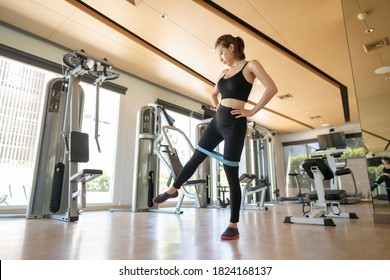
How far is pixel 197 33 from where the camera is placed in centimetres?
363

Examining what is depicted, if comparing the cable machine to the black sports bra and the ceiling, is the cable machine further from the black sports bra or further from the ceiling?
the black sports bra

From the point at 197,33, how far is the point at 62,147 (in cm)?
234

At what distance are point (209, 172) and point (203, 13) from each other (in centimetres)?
324

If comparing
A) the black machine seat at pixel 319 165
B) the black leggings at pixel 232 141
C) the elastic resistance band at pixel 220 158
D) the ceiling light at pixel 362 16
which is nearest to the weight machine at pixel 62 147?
the elastic resistance band at pixel 220 158

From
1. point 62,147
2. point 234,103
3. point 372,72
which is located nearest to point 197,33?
point 372,72

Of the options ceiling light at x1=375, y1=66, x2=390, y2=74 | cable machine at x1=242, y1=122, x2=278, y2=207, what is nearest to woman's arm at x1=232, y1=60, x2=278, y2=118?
ceiling light at x1=375, y1=66, x2=390, y2=74

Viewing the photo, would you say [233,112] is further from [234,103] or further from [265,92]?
[265,92]

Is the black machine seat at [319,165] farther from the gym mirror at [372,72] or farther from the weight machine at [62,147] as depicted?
the weight machine at [62,147]

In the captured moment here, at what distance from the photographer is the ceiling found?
312 cm

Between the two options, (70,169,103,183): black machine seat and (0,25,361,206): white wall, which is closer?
(70,169,103,183): black machine seat

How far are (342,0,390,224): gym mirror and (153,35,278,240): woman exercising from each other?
1.69 meters

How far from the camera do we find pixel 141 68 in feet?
15.6

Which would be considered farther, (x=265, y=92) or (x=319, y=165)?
(x=319, y=165)

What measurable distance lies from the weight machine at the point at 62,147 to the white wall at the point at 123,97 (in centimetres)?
118
